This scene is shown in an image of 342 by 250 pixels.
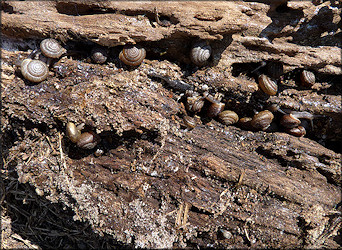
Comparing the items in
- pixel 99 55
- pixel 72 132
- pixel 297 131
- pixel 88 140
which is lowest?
pixel 88 140

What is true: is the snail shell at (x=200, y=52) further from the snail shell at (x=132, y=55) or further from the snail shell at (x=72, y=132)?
the snail shell at (x=72, y=132)

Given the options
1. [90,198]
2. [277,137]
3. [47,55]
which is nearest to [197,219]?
[90,198]

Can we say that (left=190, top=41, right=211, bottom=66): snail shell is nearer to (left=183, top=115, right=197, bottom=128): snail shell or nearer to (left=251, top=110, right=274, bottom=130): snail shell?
(left=183, top=115, right=197, bottom=128): snail shell

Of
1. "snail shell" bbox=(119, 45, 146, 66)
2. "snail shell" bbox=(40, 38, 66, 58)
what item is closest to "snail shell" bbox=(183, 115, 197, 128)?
"snail shell" bbox=(119, 45, 146, 66)

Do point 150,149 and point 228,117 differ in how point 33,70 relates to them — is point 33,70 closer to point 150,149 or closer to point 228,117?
point 150,149

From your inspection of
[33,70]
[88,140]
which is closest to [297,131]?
[88,140]

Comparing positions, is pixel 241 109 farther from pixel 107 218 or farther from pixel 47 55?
pixel 47 55
